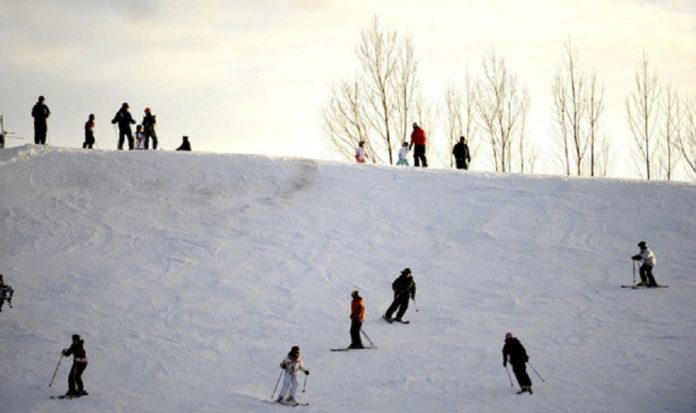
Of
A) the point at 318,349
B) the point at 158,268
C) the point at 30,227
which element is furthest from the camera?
the point at 30,227

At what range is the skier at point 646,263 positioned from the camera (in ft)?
65.4

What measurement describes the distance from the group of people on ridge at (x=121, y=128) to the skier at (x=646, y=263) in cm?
2090

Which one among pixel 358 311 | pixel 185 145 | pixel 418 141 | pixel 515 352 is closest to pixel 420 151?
pixel 418 141

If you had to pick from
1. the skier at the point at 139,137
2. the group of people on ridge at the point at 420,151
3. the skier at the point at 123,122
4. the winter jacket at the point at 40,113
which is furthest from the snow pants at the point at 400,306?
the winter jacket at the point at 40,113

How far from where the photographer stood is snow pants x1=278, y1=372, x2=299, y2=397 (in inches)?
524

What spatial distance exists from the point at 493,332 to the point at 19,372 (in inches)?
419

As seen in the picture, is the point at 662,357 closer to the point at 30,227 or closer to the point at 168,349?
the point at 168,349

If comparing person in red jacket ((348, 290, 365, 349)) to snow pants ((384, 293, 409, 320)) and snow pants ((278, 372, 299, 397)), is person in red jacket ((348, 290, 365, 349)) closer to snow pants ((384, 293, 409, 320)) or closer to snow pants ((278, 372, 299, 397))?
snow pants ((384, 293, 409, 320))

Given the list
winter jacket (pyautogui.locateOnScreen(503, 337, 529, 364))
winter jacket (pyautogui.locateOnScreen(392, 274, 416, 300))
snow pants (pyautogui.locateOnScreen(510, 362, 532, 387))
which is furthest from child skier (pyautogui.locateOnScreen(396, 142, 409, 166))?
snow pants (pyautogui.locateOnScreen(510, 362, 532, 387))

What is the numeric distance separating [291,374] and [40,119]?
22.0 m

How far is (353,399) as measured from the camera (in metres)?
13.5

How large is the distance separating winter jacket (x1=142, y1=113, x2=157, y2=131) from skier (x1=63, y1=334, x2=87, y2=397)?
64.3 ft

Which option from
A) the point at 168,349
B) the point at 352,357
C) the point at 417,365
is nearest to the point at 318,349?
the point at 352,357

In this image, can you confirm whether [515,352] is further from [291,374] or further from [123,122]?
[123,122]
